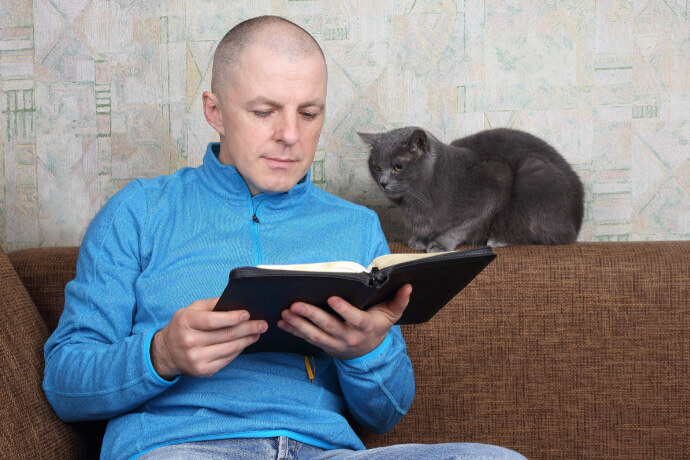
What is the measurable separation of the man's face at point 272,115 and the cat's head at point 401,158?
1.49 ft

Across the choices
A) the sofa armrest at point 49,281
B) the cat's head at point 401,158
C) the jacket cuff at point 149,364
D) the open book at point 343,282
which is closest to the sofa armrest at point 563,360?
the cat's head at point 401,158

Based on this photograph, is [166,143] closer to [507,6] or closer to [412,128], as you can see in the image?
[412,128]

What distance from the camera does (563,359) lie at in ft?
4.10

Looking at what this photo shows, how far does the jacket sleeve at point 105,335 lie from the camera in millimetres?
864

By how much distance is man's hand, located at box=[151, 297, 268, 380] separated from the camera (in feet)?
2.39

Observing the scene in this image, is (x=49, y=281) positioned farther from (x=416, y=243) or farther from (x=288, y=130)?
(x=416, y=243)

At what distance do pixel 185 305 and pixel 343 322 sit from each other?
286mm

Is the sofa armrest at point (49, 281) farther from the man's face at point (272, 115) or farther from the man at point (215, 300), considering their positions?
the man's face at point (272, 115)

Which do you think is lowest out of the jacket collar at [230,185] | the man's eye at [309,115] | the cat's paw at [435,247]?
the cat's paw at [435,247]

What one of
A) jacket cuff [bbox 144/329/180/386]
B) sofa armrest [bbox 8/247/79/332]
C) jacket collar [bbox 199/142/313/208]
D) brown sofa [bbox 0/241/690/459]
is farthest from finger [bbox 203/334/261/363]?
sofa armrest [bbox 8/247/79/332]

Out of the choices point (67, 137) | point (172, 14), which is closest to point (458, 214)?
point (172, 14)

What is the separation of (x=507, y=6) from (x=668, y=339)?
92cm

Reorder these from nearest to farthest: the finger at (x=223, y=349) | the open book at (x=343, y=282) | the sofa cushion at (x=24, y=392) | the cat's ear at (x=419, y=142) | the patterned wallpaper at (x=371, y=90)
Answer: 1. the open book at (x=343, y=282)
2. the finger at (x=223, y=349)
3. the sofa cushion at (x=24, y=392)
4. the cat's ear at (x=419, y=142)
5. the patterned wallpaper at (x=371, y=90)

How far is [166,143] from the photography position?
1.71m
